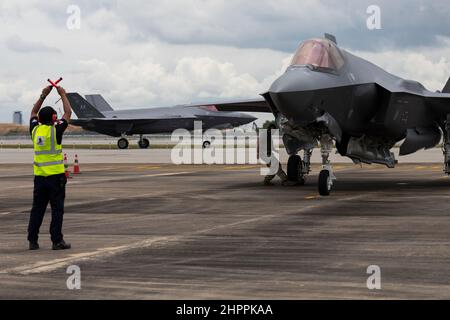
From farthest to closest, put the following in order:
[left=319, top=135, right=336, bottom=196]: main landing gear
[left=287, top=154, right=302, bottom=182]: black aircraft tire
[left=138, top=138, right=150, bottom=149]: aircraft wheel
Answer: [left=138, top=138, right=150, bottom=149]: aircraft wheel → [left=287, top=154, right=302, bottom=182]: black aircraft tire → [left=319, top=135, right=336, bottom=196]: main landing gear

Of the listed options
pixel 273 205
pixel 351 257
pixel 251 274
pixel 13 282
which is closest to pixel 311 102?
pixel 273 205

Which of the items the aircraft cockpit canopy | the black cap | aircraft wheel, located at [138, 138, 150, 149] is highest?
the aircraft cockpit canopy

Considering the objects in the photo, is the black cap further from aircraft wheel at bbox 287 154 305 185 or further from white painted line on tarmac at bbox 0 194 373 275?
aircraft wheel at bbox 287 154 305 185

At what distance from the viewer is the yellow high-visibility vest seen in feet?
33.2

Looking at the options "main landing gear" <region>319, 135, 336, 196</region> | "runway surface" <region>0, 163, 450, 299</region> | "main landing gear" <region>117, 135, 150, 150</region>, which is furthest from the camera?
"main landing gear" <region>117, 135, 150, 150</region>

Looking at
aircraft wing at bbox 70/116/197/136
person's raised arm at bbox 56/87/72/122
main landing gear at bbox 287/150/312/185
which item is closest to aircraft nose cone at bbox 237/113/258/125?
aircraft wing at bbox 70/116/197/136

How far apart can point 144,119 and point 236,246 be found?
58.6m

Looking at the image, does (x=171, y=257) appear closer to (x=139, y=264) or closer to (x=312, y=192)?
(x=139, y=264)

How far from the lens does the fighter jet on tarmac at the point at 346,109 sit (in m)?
16.8

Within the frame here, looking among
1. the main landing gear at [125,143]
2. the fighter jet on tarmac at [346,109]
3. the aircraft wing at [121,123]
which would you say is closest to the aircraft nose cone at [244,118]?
the aircraft wing at [121,123]

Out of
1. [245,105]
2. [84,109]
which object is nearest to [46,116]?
[245,105]

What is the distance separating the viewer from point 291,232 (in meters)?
11.3

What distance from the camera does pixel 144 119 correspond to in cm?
6781
